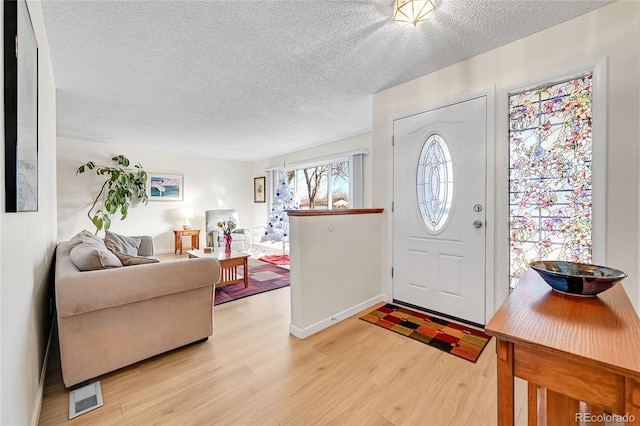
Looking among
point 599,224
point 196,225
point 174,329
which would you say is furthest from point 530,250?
point 196,225

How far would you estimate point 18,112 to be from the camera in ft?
3.24

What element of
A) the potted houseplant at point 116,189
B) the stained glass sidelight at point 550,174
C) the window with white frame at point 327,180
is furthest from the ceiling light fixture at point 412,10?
the potted houseplant at point 116,189

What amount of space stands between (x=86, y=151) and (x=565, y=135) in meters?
6.79

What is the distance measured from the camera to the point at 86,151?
5020 mm

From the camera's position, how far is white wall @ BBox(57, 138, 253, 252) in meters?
4.87

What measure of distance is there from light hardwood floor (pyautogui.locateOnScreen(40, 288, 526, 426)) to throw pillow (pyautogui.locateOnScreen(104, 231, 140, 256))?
3.11 feet

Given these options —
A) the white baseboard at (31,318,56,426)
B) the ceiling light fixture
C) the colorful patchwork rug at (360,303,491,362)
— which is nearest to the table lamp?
the white baseboard at (31,318,56,426)

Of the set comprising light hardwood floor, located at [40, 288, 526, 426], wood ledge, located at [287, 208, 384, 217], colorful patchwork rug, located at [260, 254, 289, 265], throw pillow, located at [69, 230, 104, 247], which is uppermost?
wood ledge, located at [287, 208, 384, 217]

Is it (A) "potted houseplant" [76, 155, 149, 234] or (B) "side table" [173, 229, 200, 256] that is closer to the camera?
(A) "potted houseplant" [76, 155, 149, 234]

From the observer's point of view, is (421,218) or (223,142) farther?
(223,142)

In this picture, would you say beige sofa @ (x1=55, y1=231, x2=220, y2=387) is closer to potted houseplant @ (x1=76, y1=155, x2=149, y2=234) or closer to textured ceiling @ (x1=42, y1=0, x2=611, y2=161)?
textured ceiling @ (x1=42, y1=0, x2=611, y2=161)

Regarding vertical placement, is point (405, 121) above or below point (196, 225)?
above

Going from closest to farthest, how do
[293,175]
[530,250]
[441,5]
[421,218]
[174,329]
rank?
[441,5] < [174,329] < [530,250] < [421,218] < [293,175]

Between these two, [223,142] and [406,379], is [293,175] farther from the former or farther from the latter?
[406,379]
